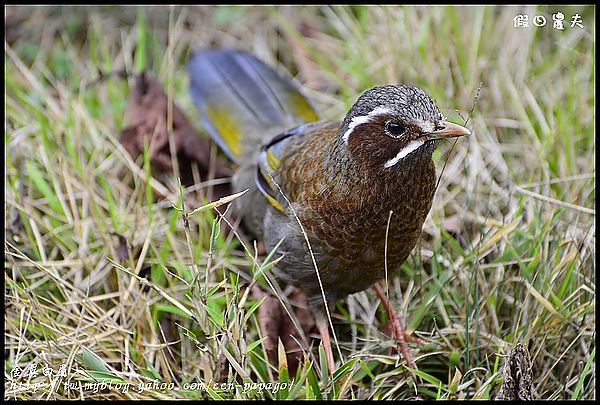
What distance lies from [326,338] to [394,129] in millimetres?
1185

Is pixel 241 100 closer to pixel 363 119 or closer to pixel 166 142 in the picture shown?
pixel 166 142

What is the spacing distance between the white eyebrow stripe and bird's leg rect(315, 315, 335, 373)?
39.8 inches

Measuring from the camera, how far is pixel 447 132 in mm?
3074

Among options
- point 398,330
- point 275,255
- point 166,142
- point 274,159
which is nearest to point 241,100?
point 166,142

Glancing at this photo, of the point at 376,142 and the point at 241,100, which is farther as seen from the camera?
the point at 241,100

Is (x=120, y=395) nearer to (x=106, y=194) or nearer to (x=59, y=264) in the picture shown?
(x=59, y=264)

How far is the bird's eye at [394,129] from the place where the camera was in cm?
315

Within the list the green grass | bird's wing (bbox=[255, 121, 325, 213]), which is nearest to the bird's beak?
the green grass

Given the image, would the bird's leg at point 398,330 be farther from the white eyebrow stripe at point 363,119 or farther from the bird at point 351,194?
the white eyebrow stripe at point 363,119

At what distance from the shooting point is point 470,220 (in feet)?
13.9

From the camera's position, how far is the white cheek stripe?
10.3 feet

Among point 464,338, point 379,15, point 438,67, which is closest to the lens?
point 464,338

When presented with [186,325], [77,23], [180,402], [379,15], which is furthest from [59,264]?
[379,15]

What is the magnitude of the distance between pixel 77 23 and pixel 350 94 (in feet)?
7.87
